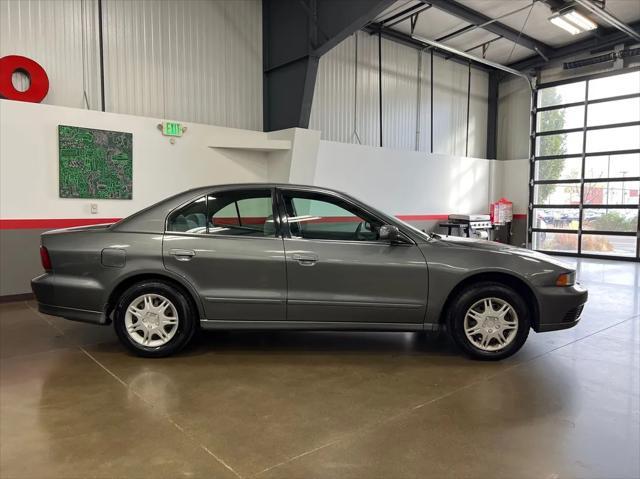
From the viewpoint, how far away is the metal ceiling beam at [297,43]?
7.08m

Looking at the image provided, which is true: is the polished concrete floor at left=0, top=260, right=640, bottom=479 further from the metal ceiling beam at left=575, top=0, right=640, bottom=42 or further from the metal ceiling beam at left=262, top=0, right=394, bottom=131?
the metal ceiling beam at left=575, top=0, right=640, bottom=42

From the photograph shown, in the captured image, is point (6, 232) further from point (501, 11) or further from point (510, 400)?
point (501, 11)

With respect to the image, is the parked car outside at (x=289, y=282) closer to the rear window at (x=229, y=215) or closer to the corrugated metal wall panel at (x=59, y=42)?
the rear window at (x=229, y=215)

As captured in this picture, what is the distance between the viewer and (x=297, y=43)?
7.82 meters

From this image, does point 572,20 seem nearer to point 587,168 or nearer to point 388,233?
point 587,168

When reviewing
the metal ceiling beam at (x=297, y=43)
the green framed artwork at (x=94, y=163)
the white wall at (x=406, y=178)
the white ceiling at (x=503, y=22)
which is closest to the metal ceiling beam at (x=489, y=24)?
the white ceiling at (x=503, y=22)

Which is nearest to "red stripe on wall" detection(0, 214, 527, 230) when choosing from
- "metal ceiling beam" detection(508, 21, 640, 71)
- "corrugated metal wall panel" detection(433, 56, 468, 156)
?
"corrugated metal wall panel" detection(433, 56, 468, 156)

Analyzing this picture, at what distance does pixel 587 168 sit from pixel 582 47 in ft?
9.77

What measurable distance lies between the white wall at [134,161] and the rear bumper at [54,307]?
9.36 ft

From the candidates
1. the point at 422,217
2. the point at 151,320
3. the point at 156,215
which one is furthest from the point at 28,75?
the point at 422,217

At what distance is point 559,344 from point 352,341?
186cm

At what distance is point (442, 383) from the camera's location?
3.10 meters

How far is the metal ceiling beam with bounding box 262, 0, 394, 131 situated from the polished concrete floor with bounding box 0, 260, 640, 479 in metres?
4.99

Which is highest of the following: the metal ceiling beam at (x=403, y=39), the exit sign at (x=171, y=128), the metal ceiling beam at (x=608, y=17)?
the metal ceiling beam at (x=403, y=39)
